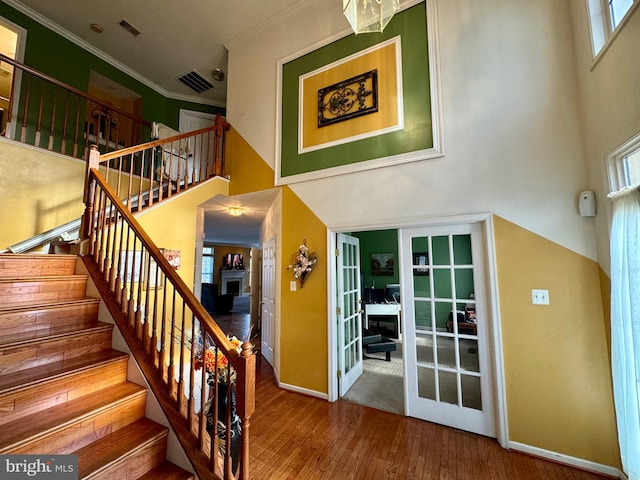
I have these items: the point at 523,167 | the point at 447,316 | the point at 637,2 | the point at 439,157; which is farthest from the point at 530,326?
the point at 637,2

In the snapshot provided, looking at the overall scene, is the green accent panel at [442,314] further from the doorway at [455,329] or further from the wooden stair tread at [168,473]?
the wooden stair tread at [168,473]

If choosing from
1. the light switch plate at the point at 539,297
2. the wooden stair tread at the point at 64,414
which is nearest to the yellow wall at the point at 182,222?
the wooden stair tread at the point at 64,414

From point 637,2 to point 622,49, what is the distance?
0.26 meters

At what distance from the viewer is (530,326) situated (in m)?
2.31

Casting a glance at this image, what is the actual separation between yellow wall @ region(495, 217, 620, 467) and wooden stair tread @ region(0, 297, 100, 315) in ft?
11.4

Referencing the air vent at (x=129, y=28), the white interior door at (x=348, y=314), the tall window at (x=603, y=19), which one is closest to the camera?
the tall window at (x=603, y=19)

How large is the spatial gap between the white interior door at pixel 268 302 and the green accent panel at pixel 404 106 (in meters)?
1.36

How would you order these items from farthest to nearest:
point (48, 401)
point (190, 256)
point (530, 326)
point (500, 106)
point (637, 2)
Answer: point (190, 256), point (500, 106), point (530, 326), point (637, 2), point (48, 401)

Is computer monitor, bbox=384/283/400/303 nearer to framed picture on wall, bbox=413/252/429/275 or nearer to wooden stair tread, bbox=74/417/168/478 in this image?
framed picture on wall, bbox=413/252/429/275

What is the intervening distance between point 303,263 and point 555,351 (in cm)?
252

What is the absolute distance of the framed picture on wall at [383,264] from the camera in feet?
23.5

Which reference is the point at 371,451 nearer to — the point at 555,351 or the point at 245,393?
the point at 245,393

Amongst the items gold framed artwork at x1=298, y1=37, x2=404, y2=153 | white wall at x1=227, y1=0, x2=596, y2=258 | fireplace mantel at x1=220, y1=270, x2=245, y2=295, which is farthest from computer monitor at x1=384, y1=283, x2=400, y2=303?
fireplace mantel at x1=220, y1=270, x2=245, y2=295

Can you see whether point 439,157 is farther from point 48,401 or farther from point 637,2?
point 48,401
